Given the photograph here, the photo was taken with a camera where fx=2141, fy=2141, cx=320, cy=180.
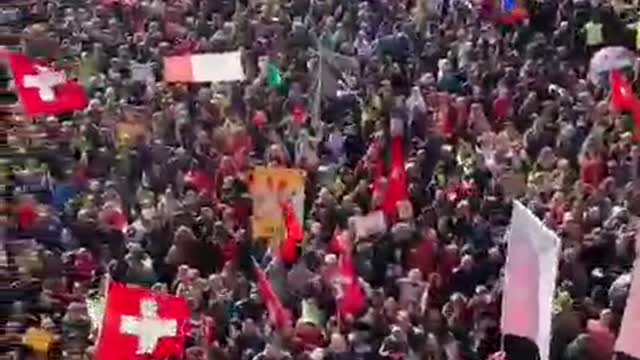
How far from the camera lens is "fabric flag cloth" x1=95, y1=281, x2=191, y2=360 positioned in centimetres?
1184

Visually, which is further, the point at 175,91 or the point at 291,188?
the point at 175,91

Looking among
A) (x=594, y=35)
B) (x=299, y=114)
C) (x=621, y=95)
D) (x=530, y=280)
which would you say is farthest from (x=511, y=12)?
(x=530, y=280)

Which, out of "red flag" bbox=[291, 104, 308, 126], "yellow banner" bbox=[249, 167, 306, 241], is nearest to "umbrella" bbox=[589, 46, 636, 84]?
"red flag" bbox=[291, 104, 308, 126]

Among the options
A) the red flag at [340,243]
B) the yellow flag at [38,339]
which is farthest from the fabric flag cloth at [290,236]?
the yellow flag at [38,339]

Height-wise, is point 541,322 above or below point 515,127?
above

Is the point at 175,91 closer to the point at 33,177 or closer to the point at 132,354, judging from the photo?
the point at 33,177

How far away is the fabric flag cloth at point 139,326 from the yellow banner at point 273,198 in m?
3.06

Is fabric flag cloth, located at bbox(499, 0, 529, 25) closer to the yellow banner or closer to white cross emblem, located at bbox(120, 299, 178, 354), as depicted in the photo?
the yellow banner

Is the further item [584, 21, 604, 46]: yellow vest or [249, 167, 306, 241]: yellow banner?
[584, 21, 604, 46]: yellow vest

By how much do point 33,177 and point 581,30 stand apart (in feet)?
23.9

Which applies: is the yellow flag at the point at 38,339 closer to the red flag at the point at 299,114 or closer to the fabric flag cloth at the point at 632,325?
the fabric flag cloth at the point at 632,325

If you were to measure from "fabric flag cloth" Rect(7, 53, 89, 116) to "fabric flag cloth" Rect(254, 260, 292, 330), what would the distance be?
287cm

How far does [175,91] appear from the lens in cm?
2009

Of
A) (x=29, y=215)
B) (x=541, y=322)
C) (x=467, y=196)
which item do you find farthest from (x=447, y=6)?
(x=541, y=322)
